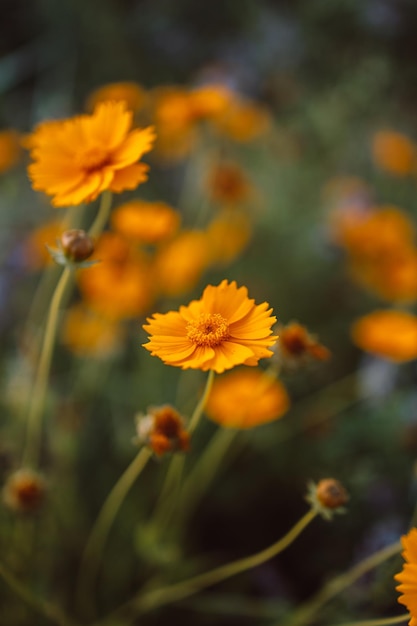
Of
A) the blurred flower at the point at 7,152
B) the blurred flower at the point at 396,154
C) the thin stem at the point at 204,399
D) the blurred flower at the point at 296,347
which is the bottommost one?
the thin stem at the point at 204,399

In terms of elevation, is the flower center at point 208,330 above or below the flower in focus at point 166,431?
above

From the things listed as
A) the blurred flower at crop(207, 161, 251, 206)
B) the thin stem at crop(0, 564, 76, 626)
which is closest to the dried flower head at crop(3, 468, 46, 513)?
the thin stem at crop(0, 564, 76, 626)

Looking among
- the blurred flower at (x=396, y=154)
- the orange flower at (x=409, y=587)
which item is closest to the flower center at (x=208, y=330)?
the orange flower at (x=409, y=587)

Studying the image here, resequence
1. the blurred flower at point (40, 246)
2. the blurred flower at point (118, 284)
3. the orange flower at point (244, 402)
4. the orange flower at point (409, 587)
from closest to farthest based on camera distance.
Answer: the orange flower at point (409, 587) < the orange flower at point (244, 402) < the blurred flower at point (118, 284) < the blurred flower at point (40, 246)

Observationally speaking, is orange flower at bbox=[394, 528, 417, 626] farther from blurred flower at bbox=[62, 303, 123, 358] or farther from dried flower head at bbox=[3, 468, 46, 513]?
blurred flower at bbox=[62, 303, 123, 358]

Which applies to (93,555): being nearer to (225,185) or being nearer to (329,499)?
(329,499)

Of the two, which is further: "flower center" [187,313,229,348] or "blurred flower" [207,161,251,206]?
"blurred flower" [207,161,251,206]

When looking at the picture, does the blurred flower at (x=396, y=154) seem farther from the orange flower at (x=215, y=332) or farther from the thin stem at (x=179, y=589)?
the orange flower at (x=215, y=332)
